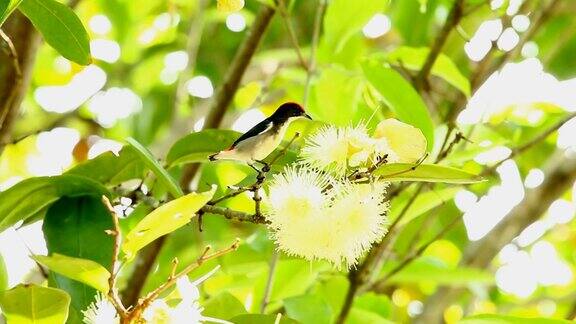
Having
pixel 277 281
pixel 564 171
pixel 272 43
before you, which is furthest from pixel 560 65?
pixel 277 281

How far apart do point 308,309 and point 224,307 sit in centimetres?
23

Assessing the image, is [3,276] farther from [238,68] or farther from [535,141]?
[535,141]

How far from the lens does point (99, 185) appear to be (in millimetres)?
1026

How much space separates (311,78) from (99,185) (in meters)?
0.52

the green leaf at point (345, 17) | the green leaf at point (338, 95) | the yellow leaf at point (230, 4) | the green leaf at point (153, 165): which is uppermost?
the green leaf at point (345, 17)

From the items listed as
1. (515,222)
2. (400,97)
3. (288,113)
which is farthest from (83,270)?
(515,222)

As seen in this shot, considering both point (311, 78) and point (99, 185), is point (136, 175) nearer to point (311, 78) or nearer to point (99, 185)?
point (99, 185)

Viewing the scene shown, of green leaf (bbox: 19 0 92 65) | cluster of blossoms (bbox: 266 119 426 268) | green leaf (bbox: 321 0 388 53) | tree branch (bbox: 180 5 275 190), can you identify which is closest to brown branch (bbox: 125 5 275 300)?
tree branch (bbox: 180 5 275 190)

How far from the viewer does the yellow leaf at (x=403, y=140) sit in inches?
36.2

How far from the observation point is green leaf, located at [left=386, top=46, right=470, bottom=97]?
1.41 metres

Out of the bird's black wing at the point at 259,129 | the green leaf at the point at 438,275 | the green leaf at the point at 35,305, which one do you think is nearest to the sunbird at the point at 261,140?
the bird's black wing at the point at 259,129

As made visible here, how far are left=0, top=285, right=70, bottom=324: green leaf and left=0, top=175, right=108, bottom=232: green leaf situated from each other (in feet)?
0.54

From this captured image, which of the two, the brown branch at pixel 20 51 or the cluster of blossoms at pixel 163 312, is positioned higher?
the brown branch at pixel 20 51

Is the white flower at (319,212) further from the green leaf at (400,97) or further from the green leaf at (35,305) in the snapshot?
the green leaf at (400,97)
